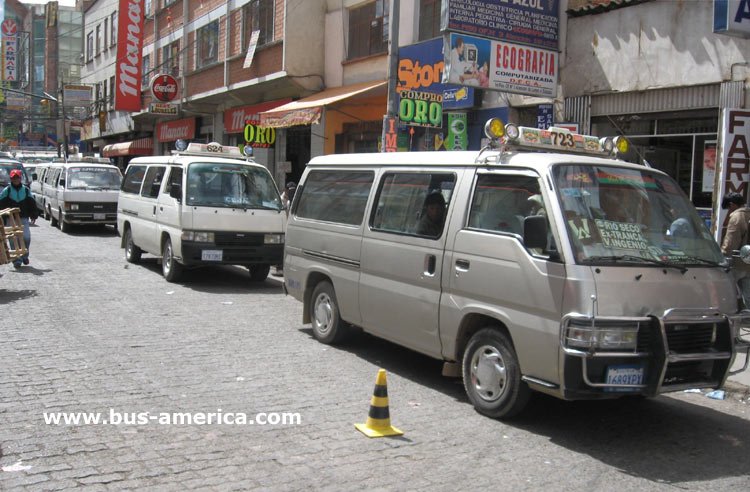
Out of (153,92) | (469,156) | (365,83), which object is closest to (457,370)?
(469,156)

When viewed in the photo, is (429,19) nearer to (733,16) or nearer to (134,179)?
(134,179)

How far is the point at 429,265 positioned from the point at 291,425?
1.91 metres

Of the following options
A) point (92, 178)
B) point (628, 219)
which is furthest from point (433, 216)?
point (92, 178)

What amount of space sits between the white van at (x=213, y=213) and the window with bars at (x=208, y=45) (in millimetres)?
14723

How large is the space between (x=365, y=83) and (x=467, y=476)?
15569 mm

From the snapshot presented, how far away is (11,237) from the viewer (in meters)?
11.9

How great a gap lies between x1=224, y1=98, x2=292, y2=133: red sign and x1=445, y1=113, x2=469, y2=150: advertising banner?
850cm

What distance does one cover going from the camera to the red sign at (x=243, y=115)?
936 inches

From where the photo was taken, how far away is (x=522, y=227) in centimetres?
563

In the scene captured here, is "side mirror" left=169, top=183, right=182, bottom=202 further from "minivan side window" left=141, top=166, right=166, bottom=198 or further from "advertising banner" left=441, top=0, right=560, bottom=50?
"advertising banner" left=441, top=0, right=560, bottom=50

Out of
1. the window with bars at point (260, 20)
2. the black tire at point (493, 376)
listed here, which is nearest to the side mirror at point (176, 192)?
the black tire at point (493, 376)

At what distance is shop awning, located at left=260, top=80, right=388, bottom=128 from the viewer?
1756 cm

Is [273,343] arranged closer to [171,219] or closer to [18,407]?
[18,407]

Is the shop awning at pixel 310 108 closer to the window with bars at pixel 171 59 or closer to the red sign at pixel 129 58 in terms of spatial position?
the window with bars at pixel 171 59
